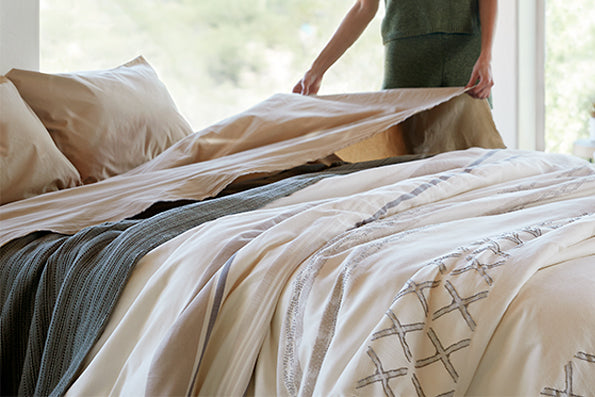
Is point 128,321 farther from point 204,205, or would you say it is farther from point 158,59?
point 158,59

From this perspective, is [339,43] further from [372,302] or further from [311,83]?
[372,302]

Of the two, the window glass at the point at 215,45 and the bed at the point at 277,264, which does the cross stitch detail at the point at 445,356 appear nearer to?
the bed at the point at 277,264

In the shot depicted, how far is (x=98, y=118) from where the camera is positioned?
193 cm

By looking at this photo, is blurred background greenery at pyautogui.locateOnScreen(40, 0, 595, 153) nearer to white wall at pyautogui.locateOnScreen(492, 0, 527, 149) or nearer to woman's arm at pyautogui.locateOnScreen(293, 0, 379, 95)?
white wall at pyautogui.locateOnScreen(492, 0, 527, 149)

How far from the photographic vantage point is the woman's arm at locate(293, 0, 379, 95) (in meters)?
2.58

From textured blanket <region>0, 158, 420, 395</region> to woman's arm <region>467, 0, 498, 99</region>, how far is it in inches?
48.4

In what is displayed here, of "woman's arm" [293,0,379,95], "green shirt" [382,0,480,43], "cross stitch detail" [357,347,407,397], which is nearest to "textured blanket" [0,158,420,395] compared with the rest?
"cross stitch detail" [357,347,407,397]

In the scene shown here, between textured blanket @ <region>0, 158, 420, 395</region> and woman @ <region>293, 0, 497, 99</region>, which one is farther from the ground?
→ woman @ <region>293, 0, 497, 99</region>

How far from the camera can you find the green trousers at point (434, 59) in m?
2.62

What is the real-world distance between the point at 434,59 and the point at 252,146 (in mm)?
1054

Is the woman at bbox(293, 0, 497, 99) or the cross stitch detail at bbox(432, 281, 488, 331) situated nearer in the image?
the cross stitch detail at bbox(432, 281, 488, 331)

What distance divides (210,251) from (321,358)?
29 cm

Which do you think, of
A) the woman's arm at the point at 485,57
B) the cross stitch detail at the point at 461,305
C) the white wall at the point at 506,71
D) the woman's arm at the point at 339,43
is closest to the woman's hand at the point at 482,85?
the woman's arm at the point at 485,57

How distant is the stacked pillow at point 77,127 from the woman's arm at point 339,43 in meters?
0.57
